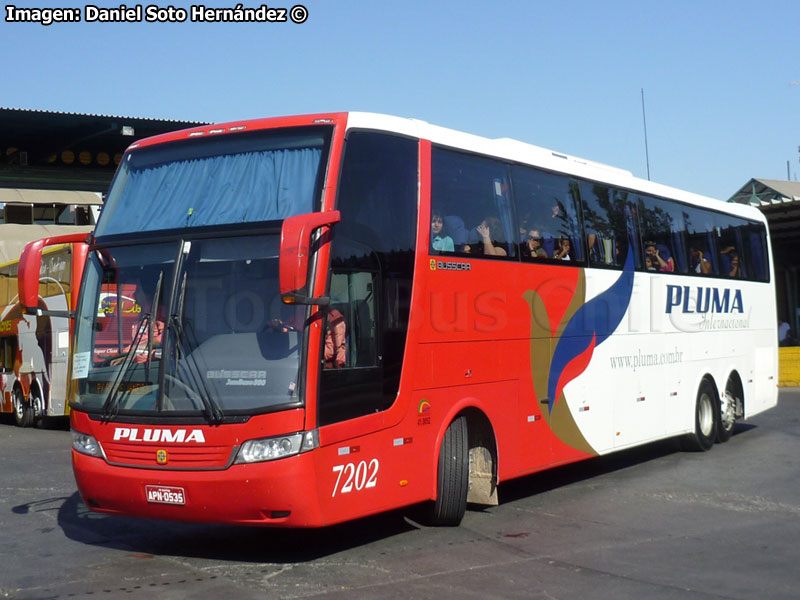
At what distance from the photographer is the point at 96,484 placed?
8.11 metres

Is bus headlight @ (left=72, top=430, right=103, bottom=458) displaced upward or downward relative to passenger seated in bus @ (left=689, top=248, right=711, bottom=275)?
downward

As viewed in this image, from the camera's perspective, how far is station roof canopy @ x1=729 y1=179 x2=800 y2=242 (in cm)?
2888

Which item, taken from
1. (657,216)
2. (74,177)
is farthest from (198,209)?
(74,177)

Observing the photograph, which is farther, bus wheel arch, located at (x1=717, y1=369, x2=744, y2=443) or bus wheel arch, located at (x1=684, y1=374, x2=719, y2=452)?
bus wheel arch, located at (x1=717, y1=369, x2=744, y2=443)

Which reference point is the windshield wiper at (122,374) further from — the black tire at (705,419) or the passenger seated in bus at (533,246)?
the black tire at (705,419)

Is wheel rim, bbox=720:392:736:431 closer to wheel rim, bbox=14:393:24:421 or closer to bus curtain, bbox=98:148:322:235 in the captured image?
bus curtain, bbox=98:148:322:235

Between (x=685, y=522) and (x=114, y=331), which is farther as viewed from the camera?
(x=685, y=522)

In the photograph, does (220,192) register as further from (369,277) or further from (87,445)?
(87,445)

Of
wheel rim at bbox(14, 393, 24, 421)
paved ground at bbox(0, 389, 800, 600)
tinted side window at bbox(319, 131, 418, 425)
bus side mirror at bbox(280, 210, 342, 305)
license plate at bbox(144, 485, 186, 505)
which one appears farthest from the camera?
wheel rim at bbox(14, 393, 24, 421)

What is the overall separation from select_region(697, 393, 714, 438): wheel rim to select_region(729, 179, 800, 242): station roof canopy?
14434 mm

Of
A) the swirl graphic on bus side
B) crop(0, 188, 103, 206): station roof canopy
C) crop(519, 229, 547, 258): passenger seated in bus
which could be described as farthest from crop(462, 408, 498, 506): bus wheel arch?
crop(0, 188, 103, 206): station roof canopy

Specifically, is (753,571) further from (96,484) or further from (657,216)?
(657,216)

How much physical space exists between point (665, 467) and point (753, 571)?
6.12 m

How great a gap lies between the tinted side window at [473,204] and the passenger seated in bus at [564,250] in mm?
951
